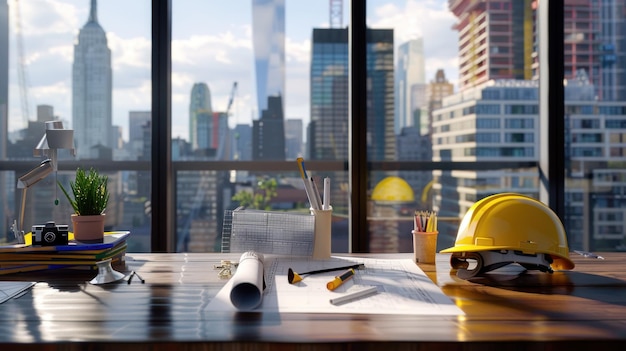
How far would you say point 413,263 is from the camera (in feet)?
5.23

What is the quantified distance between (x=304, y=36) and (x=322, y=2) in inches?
7.7

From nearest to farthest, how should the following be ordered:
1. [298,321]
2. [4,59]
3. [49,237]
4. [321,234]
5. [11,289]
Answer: [298,321]
[11,289]
[49,237]
[321,234]
[4,59]

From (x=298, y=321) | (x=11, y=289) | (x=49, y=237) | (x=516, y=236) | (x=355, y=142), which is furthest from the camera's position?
(x=355, y=142)

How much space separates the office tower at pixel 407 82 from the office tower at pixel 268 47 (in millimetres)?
590

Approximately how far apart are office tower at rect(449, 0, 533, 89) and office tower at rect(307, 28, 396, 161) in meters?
0.39

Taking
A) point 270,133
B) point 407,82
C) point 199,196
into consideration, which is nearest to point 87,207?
point 199,196

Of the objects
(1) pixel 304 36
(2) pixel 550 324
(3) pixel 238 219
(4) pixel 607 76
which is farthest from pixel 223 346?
(4) pixel 607 76

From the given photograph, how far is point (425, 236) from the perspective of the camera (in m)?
1.60

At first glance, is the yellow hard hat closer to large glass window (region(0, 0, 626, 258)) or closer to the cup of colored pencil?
the cup of colored pencil

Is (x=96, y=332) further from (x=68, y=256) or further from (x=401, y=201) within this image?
(x=401, y=201)

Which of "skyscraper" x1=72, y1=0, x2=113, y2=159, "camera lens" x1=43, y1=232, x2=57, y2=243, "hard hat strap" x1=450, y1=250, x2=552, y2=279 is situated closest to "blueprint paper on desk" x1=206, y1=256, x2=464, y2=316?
"hard hat strap" x1=450, y1=250, x2=552, y2=279

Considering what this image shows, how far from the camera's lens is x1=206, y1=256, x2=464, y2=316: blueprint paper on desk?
110 centimetres

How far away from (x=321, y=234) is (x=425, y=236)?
11.3 inches

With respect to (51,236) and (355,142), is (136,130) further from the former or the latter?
(51,236)
